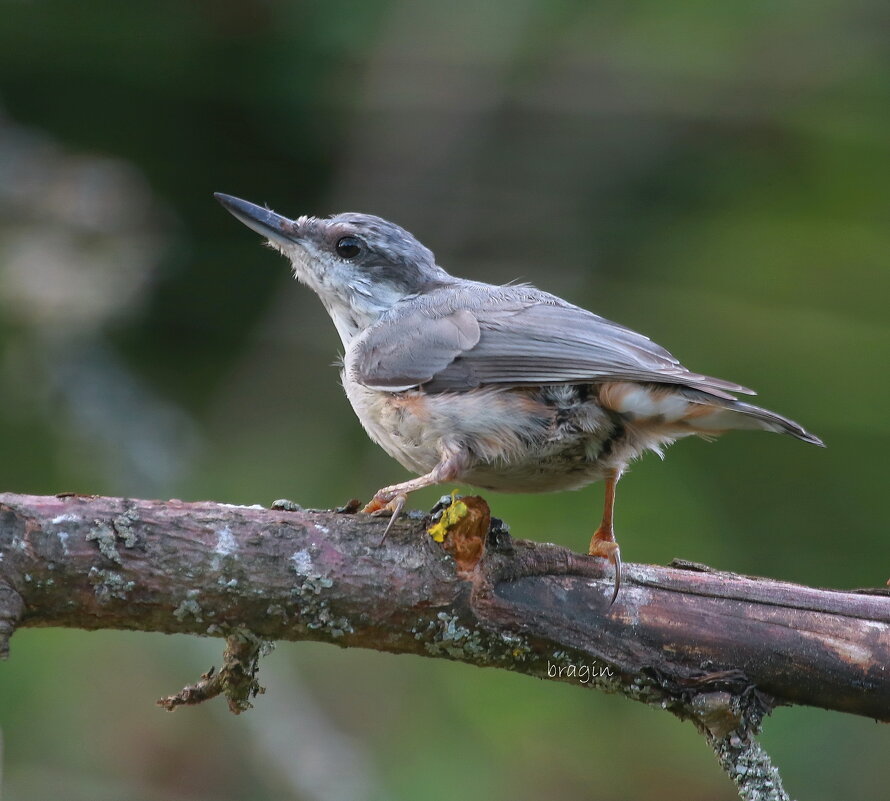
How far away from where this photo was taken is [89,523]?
6.98ft

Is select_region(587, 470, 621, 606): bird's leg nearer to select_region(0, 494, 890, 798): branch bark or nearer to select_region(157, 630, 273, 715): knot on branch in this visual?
select_region(0, 494, 890, 798): branch bark

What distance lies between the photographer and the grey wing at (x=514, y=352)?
9.14 feet

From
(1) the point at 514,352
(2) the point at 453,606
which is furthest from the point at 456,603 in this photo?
(1) the point at 514,352

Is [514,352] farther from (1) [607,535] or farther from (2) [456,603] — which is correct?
(2) [456,603]

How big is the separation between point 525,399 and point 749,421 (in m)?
0.61

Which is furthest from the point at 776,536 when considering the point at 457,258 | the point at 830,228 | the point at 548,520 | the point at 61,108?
the point at 61,108

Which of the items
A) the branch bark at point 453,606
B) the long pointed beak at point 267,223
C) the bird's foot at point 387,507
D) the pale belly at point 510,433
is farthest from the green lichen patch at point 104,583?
the long pointed beak at point 267,223

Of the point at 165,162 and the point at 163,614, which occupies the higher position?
the point at 165,162

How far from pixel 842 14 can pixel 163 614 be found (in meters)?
4.23

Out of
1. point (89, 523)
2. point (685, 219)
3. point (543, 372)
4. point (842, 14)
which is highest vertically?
point (842, 14)

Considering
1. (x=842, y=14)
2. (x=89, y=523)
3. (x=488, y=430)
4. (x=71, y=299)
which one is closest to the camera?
(x=89, y=523)

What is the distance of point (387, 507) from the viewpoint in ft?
8.31

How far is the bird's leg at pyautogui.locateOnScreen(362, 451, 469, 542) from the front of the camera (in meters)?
2.54

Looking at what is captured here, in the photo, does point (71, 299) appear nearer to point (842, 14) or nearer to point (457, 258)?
point (457, 258)
